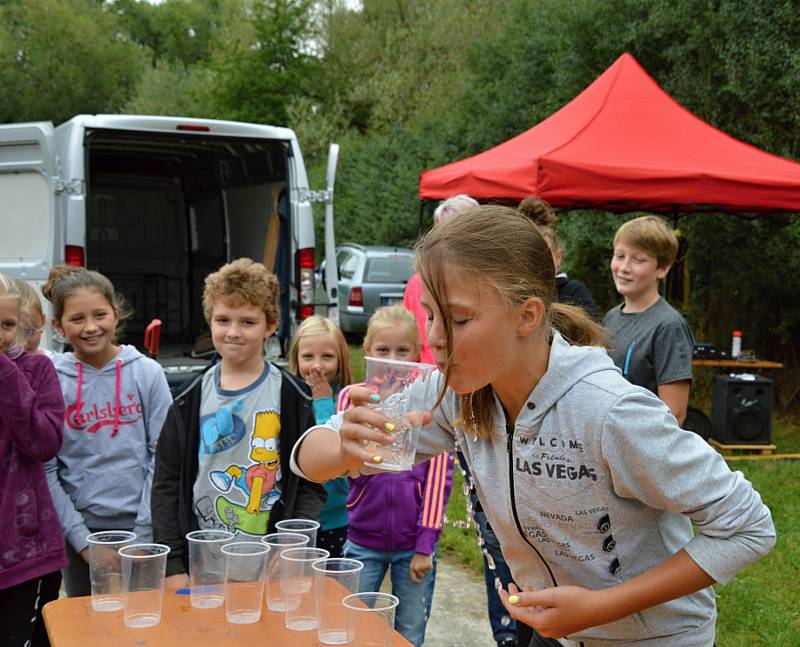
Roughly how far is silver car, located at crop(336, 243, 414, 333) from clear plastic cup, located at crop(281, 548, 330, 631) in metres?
13.0

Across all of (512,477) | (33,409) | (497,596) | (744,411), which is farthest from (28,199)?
(744,411)

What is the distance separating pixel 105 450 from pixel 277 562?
5.50 ft

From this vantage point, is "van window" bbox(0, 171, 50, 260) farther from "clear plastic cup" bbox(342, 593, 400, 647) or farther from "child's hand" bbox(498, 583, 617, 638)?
"child's hand" bbox(498, 583, 617, 638)

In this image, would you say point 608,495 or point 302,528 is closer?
point 608,495

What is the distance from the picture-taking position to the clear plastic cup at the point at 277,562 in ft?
6.99

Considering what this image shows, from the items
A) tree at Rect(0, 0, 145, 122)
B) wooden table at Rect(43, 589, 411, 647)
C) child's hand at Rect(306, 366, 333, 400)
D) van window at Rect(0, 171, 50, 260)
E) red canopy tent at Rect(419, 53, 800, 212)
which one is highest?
tree at Rect(0, 0, 145, 122)

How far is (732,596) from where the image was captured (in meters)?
4.86

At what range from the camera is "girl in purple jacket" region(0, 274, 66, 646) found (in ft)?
10.0

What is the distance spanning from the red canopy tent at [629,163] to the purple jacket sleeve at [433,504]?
475 centimetres

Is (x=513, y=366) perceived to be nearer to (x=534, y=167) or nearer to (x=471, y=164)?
(x=534, y=167)

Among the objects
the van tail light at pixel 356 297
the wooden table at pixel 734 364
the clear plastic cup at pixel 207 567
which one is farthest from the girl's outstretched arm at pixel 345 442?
the van tail light at pixel 356 297

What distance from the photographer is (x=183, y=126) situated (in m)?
7.14

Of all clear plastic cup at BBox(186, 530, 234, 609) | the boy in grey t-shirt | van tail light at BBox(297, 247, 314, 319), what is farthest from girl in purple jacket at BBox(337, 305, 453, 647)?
van tail light at BBox(297, 247, 314, 319)

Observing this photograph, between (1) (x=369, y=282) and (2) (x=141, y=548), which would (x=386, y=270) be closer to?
(1) (x=369, y=282)
